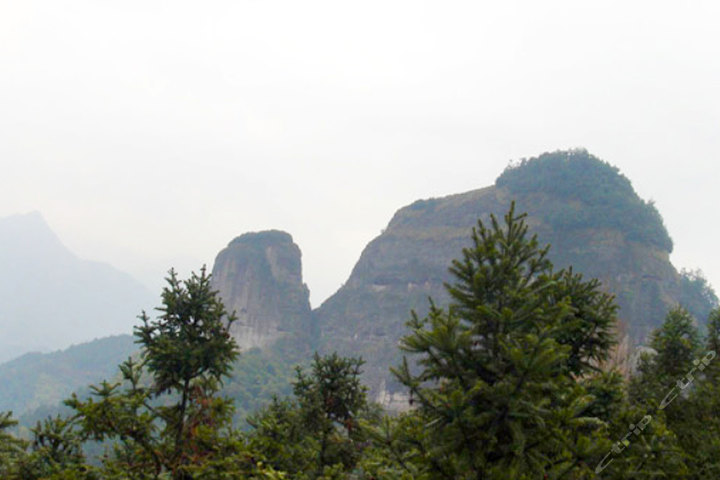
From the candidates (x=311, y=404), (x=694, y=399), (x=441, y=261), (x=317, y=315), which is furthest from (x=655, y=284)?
(x=311, y=404)

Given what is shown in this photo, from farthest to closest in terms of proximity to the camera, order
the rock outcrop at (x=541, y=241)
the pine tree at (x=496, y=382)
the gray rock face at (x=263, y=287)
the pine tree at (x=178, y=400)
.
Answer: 1. the gray rock face at (x=263, y=287)
2. the rock outcrop at (x=541, y=241)
3. the pine tree at (x=178, y=400)
4. the pine tree at (x=496, y=382)

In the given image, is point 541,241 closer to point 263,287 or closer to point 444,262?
point 444,262

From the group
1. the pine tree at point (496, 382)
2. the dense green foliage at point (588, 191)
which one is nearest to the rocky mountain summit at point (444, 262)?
the dense green foliage at point (588, 191)

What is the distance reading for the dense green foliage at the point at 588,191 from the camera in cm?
12156

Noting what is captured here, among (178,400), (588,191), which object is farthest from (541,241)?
(178,400)

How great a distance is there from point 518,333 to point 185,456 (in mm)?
7520

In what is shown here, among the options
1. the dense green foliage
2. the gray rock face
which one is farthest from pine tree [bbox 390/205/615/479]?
the gray rock face

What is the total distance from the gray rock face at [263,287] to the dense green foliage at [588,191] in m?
70.2

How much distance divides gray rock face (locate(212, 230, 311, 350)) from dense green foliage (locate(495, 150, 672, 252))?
230ft

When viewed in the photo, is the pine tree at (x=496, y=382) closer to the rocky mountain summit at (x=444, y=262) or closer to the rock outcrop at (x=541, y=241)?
the rocky mountain summit at (x=444, y=262)

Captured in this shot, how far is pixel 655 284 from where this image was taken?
113125mm

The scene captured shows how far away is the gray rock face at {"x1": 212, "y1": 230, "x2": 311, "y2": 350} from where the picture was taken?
500 feet

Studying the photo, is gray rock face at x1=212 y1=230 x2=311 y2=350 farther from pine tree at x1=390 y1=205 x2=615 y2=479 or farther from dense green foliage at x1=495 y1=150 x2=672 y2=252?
pine tree at x1=390 y1=205 x2=615 y2=479

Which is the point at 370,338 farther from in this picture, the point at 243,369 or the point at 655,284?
the point at 655,284
